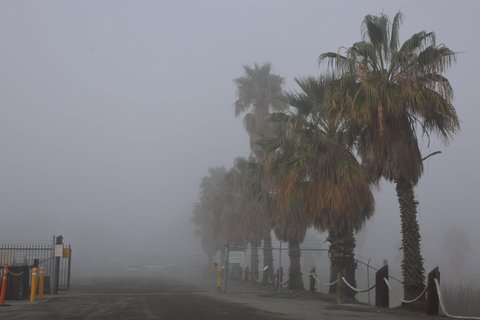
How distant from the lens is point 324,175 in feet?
69.7

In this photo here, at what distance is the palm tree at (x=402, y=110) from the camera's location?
16.4m

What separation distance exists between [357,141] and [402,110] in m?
2.36

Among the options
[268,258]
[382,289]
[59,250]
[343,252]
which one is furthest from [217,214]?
[382,289]

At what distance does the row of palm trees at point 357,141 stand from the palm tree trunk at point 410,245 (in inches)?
1.2

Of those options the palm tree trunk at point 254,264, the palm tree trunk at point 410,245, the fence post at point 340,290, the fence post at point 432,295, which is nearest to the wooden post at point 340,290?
the fence post at point 340,290

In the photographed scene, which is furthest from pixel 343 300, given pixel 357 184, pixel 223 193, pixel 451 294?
pixel 223 193

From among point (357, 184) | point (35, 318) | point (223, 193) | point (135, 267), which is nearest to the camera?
point (35, 318)

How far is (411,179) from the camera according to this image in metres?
17.0

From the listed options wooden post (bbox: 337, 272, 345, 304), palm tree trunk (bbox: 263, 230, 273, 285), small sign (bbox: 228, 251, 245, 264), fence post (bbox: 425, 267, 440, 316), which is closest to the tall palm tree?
wooden post (bbox: 337, 272, 345, 304)

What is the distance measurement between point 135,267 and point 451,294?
82851mm

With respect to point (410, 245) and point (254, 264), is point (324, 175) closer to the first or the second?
point (410, 245)

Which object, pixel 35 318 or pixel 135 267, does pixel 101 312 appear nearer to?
pixel 35 318

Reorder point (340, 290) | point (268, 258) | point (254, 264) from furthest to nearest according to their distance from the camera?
1. point (254, 264)
2. point (268, 258)
3. point (340, 290)

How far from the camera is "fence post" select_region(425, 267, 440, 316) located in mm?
13922
